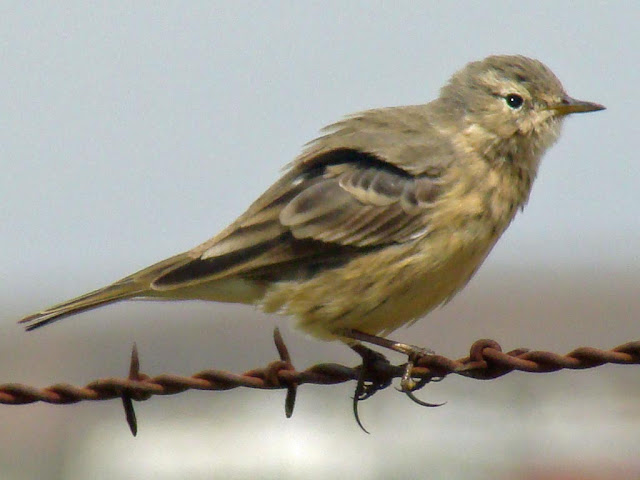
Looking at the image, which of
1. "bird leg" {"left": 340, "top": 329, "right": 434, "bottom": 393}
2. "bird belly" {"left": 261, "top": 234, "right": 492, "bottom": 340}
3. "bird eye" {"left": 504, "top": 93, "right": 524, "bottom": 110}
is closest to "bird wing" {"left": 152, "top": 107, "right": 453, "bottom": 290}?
"bird belly" {"left": 261, "top": 234, "right": 492, "bottom": 340}

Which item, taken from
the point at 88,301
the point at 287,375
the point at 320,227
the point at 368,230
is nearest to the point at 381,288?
the point at 368,230

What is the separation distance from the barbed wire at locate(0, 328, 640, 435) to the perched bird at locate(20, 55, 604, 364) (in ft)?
3.58

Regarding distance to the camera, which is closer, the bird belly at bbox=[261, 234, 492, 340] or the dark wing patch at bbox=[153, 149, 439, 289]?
the bird belly at bbox=[261, 234, 492, 340]

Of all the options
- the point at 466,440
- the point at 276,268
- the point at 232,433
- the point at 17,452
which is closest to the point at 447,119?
the point at 276,268

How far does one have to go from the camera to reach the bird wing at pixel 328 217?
7.99m

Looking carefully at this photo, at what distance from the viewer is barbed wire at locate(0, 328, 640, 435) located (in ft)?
19.7

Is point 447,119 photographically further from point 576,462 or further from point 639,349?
point 576,462

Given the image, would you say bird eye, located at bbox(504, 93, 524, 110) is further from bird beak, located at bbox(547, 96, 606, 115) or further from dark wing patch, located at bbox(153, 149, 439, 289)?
dark wing patch, located at bbox(153, 149, 439, 289)

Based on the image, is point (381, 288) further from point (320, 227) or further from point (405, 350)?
point (320, 227)

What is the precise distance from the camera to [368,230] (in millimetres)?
8047

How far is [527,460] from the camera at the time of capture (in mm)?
19266

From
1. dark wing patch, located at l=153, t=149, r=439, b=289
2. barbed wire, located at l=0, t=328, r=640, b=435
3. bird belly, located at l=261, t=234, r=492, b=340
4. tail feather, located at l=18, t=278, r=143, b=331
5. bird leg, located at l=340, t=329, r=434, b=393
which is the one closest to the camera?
barbed wire, located at l=0, t=328, r=640, b=435

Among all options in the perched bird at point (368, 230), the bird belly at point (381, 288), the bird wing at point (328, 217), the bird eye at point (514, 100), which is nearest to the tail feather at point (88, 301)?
the perched bird at point (368, 230)

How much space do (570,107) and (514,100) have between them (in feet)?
1.19
